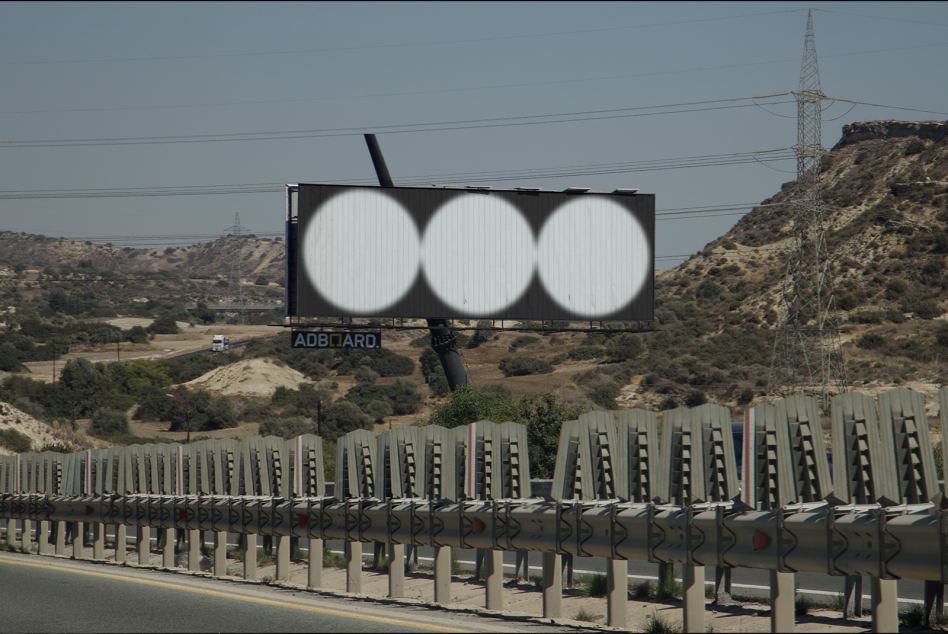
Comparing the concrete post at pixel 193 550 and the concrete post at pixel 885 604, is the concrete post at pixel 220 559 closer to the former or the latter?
the concrete post at pixel 193 550

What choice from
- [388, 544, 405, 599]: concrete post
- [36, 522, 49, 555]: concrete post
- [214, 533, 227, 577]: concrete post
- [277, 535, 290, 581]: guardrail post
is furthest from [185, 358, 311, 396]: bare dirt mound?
[388, 544, 405, 599]: concrete post

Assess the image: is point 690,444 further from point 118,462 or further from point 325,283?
point 325,283

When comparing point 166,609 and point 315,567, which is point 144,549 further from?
point 166,609

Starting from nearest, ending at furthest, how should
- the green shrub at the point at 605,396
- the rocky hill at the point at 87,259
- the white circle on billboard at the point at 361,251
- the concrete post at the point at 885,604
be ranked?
the concrete post at the point at 885,604 < the white circle on billboard at the point at 361,251 < the green shrub at the point at 605,396 < the rocky hill at the point at 87,259

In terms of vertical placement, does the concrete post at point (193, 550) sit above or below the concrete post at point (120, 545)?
above

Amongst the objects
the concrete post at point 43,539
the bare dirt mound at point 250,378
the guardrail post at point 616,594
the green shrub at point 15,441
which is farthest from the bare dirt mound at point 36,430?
the guardrail post at point 616,594

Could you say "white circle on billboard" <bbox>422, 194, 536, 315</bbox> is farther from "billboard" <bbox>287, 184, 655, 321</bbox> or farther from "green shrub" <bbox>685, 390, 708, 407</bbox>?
"green shrub" <bbox>685, 390, 708, 407</bbox>
